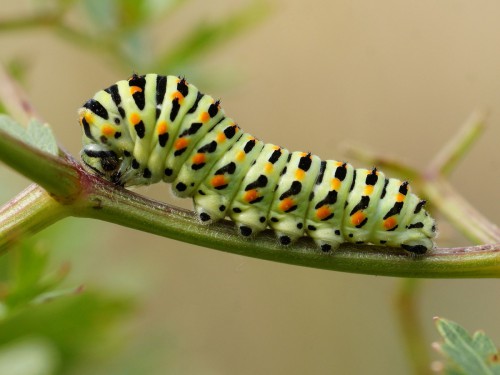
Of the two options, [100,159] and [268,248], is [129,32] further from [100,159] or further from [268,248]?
[268,248]

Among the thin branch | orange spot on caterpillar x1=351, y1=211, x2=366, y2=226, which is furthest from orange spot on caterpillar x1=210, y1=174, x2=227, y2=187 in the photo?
the thin branch

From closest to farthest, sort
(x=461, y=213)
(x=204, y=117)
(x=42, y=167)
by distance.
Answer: (x=42, y=167) → (x=204, y=117) → (x=461, y=213)

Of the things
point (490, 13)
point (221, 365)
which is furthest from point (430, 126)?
point (221, 365)

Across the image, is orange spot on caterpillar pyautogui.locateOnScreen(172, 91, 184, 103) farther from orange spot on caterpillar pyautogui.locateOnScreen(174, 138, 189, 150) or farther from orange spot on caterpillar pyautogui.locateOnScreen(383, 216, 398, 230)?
orange spot on caterpillar pyautogui.locateOnScreen(383, 216, 398, 230)

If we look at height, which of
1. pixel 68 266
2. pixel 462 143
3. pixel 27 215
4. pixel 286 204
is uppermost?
pixel 462 143

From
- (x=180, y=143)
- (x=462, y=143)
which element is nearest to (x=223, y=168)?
(x=180, y=143)

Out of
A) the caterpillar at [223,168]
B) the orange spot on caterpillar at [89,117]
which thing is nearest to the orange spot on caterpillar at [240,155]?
the caterpillar at [223,168]

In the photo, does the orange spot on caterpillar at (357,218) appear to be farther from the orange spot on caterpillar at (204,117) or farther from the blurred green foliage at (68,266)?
the blurred green foliage at (68,266)
